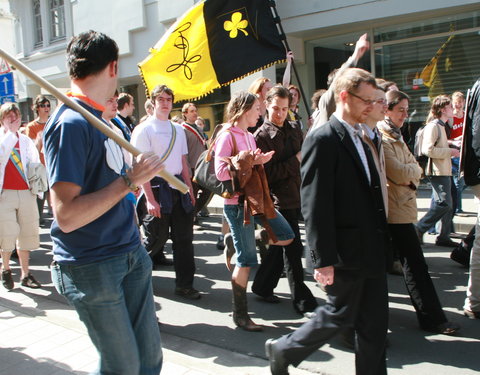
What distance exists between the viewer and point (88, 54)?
7.25 ft

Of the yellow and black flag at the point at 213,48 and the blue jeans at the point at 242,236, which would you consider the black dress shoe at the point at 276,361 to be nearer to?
the blue jeans at the point at 242,236

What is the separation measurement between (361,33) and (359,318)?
32.8 feet

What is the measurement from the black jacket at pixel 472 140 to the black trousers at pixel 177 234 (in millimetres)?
2547

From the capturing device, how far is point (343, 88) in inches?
119

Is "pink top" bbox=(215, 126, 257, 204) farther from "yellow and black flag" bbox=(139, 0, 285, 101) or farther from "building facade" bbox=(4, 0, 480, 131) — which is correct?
"building facade" bbox=(4, 0, 480, 131)

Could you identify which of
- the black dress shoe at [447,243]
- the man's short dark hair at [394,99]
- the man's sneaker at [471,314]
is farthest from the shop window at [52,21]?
the man's sneaker at [471,314]

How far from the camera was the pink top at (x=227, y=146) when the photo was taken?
163 inches

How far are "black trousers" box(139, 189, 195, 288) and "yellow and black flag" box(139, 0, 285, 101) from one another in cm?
184

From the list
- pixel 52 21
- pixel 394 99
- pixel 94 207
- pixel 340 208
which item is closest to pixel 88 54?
pixel 94 207

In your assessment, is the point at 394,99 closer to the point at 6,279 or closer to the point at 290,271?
the point at 290,271

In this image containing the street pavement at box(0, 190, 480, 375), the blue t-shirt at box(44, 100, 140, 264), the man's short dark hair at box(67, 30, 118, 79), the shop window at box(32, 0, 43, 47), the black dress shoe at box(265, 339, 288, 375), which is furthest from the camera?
the shop window at box(32, 0, 43, 47)

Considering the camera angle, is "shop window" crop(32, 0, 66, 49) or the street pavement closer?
the street pavement

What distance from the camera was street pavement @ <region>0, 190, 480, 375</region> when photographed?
3.56m

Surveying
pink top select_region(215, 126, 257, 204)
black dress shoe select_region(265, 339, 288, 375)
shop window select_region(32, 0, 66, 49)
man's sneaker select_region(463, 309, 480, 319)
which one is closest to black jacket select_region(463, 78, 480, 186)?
man's sneaker select_region(463, 309, 480, 319)
